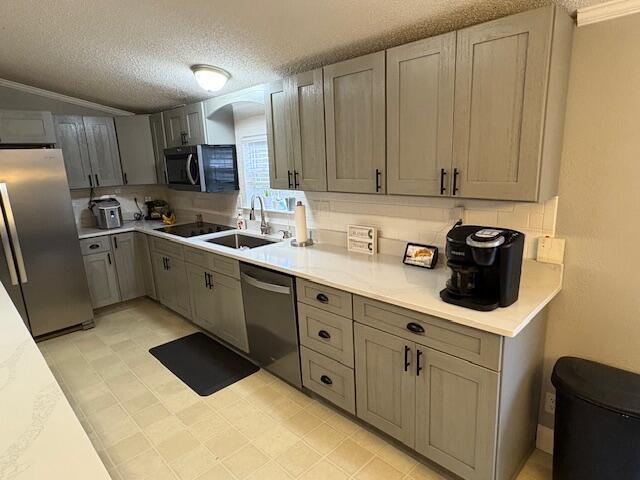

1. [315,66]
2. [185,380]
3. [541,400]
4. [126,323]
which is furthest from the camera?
[126,323]

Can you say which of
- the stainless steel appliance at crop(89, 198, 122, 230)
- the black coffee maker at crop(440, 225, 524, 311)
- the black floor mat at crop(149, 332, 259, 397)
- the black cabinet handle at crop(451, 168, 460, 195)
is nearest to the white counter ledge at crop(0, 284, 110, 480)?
the black coffee maker at crop(440, 225, 524, 311)

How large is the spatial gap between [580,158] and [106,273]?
433 cm

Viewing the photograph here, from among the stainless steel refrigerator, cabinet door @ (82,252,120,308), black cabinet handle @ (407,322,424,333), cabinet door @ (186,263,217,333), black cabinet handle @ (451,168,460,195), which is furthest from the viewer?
cabinet door @ (82,252,120,308)

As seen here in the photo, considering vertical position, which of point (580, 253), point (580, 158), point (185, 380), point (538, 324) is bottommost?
point (185, 380)

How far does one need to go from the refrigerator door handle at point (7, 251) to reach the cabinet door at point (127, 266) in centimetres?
104

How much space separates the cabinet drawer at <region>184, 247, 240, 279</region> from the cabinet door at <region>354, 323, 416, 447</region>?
1.23m

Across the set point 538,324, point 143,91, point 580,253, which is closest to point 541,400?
point 538,324

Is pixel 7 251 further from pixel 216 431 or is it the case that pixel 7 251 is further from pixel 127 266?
pixel 216 431

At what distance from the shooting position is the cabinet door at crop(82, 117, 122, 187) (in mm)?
4039

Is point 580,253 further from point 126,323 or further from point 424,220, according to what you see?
point 126,323

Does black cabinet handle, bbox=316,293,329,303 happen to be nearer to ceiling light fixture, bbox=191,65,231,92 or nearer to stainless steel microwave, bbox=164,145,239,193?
ceiling light fixture, bbox=191,65,231,92

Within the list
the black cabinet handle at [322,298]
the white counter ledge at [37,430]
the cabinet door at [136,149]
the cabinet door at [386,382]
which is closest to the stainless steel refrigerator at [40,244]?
the cabinet door at [136,149]

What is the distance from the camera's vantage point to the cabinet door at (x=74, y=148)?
384 cm

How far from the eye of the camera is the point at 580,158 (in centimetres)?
175
